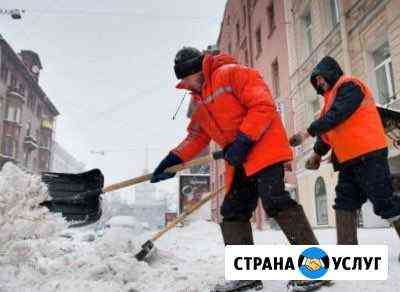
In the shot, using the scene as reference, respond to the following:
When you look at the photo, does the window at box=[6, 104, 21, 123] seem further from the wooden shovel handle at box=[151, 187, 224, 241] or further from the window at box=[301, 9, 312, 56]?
the wooden shovel handle at box=[151, 187, 224, 241]

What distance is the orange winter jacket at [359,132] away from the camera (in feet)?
8.20

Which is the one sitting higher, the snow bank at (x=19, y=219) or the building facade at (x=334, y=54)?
the building facade at (x=334, y=54)

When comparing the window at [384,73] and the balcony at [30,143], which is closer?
the window at [384,73]

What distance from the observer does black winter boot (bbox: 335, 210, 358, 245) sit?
2662 millimetres

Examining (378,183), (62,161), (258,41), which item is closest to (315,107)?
(258,41)

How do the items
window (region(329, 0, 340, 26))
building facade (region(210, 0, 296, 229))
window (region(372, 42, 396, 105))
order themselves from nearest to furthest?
1. window (region(372, 42, 396, 105))
2. window (region(329, 0, 340, 26))
3. building facade (region(210, 0, 296, 229))

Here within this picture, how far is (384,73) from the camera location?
337 inches

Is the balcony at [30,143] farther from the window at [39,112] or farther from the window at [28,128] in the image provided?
the window at [39,112]

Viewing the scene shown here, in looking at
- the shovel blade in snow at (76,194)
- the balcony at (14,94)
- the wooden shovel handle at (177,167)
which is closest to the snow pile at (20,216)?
the shovel blade in snow at (76,194)

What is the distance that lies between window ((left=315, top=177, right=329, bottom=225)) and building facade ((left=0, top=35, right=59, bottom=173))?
24.4 m

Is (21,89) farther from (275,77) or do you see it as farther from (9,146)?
(275,77)

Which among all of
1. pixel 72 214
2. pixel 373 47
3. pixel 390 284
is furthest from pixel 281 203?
pixel 373 47

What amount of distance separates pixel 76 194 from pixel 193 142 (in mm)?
1308

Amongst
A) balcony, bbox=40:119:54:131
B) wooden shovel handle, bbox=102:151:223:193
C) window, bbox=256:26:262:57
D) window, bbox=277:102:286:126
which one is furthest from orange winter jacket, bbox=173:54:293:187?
balcony, bbox=40:119:54:131
